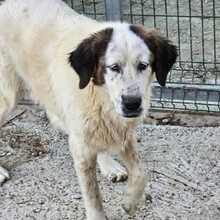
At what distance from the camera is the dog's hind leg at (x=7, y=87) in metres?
4.61

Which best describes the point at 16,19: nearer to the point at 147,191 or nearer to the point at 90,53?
the point at 90,53

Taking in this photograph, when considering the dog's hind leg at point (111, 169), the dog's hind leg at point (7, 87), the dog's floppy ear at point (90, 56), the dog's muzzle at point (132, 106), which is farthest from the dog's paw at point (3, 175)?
the dog's muzzle at point (132, 106)

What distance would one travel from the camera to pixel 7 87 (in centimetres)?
475

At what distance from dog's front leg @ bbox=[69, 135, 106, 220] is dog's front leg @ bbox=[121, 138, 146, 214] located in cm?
20

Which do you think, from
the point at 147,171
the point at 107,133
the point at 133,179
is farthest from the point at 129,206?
the point at 147,171

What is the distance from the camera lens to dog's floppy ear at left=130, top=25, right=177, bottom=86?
11.7ft

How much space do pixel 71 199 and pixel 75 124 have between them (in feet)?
2.78

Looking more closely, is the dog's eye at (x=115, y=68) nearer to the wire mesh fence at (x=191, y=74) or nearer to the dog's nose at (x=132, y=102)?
the dog's nose at (x=132, y=102)

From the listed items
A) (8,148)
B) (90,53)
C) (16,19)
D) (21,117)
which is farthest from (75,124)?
(21,117)

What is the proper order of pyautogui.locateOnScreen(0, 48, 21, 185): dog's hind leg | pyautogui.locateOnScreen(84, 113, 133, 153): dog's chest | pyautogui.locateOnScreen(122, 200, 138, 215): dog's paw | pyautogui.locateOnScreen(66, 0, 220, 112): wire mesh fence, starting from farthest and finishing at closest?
pyautogui.locateOnScreen(66, 0, 220, 112): wire mesh fence
pyautogui.locateOnScreen(0, 48, 21, 185): dog's hind leg
pyautogui.locateOnScreen(122, 200, 138, 215): dog's paw
pyautogui.locateOnScreen(84, 113, 133, 153): dog's chest

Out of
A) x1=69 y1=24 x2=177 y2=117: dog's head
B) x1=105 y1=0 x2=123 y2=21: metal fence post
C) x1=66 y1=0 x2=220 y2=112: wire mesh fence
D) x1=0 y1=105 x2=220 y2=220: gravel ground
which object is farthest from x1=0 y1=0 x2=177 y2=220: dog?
x1=66 y1=0 x2=220 y2=112: wire mesh fence

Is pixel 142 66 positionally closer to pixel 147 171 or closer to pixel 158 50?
pixel 158 50

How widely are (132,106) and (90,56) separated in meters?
0.44

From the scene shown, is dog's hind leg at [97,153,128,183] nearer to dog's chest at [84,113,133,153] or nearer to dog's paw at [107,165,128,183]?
dog's paw at [107,165,128,183]
